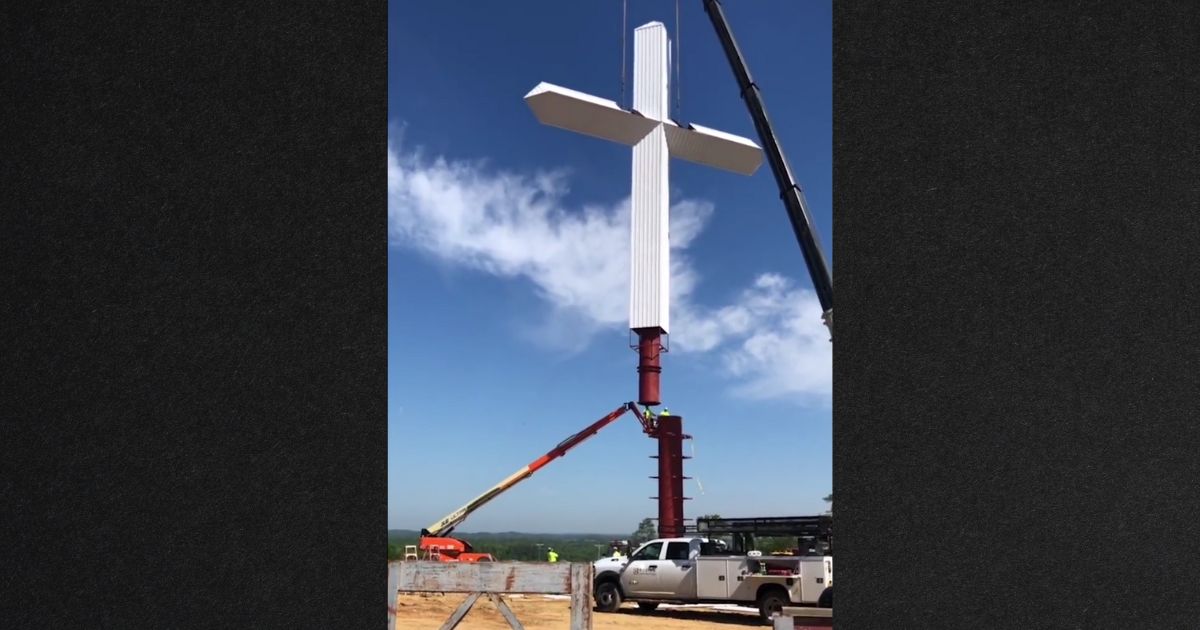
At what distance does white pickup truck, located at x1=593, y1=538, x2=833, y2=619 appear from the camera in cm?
1057

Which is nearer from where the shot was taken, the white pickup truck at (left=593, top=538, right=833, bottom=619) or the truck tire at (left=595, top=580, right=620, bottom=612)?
the white pickup truck at (left=593, top=538, right=833, bottom=619)

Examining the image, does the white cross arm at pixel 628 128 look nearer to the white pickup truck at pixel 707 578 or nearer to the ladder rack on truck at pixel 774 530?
the ladder rack on truck at pixel 774 530

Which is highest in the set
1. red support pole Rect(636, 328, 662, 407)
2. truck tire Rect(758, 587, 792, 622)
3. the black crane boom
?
the black crane boom

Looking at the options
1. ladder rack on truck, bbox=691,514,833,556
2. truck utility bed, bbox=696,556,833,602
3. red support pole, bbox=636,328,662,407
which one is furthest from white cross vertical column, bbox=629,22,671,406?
truck utility bed, bbox=696,556,833,602

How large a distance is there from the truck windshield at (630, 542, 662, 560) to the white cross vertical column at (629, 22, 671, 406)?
5.30 metres

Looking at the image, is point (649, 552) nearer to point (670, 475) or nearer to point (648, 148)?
point (670, 475)

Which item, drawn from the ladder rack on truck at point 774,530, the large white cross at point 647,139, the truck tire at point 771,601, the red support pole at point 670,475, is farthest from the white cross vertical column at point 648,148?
the truck tire at point 771,601

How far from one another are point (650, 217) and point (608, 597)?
7791 mm

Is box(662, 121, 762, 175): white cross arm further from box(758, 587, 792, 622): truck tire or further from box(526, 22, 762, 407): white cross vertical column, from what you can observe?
box(758, 587, 792, 622): truck tire

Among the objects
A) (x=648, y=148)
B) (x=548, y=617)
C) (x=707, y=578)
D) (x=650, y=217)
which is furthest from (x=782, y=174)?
(x=548, y=617)

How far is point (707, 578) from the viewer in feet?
36.8

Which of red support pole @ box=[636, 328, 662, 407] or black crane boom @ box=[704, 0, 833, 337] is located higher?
black crane boom @ box=[704, 0, 833, 337]

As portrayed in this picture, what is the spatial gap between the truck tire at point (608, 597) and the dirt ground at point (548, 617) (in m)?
0.14
